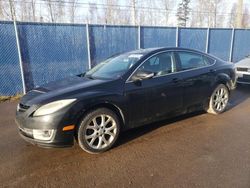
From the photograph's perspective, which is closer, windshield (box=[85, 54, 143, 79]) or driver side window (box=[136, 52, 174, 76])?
windshield (box=[85, 54, 143, 79])

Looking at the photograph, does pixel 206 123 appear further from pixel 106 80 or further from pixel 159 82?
pixel 106 80

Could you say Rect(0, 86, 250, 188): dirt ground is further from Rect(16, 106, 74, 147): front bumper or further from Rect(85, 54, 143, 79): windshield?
Rect(85, 54, 143, 79): windshield

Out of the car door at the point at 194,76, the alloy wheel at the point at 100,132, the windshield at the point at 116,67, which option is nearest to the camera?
the alloy wheel at the point at 100,132

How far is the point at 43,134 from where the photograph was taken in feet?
9.93

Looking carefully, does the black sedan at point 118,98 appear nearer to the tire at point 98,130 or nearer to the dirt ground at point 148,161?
the tire at point 98,130

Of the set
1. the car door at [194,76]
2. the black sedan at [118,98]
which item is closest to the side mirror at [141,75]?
the black sedan at [118,98]

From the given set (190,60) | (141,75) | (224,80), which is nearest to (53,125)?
(141,75)

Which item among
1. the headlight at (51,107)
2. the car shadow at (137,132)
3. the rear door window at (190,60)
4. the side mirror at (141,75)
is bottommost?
the car shadow at (137,132)

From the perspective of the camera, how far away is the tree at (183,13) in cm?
3706

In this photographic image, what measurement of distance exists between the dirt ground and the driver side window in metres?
1.12

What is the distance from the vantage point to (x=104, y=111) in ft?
10.9

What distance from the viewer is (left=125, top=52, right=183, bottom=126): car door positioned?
3.61 m

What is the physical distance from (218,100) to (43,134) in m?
3.86

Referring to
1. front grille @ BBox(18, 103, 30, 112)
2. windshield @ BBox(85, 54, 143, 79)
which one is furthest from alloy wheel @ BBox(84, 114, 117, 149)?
front grille @ BBox(18, 103, 30, 112)
